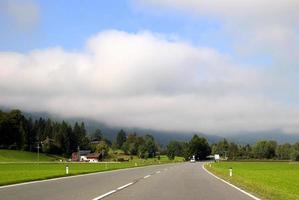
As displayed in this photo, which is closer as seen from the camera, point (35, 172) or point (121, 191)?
point (121, 191)

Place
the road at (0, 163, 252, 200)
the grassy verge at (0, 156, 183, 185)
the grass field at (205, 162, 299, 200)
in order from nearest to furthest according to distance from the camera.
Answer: the road at (0, 163, 252, 200), the grass field at (205, 162, 299, 200), the grassy verge at (0, 156, 183, 185)

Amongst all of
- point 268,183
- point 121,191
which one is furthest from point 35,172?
point 121,191

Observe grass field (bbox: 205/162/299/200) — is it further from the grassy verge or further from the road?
the grassy verge

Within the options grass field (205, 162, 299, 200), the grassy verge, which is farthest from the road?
the grassy verge

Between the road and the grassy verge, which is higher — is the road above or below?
above

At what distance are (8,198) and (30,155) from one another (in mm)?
181400

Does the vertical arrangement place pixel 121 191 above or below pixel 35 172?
above

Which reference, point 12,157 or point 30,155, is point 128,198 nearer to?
point 12,157

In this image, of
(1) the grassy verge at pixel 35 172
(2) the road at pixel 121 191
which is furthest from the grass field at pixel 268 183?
(1) the grassy verge at pixel 35 172

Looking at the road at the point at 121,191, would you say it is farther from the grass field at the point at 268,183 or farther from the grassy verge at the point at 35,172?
the grassy verge at the point at 35,172

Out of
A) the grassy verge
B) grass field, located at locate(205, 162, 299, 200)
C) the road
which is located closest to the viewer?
the road

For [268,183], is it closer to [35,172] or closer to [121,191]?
[121,191]

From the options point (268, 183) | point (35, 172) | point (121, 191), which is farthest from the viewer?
point (35, 172)

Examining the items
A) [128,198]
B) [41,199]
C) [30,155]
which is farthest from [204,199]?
[30,155]
